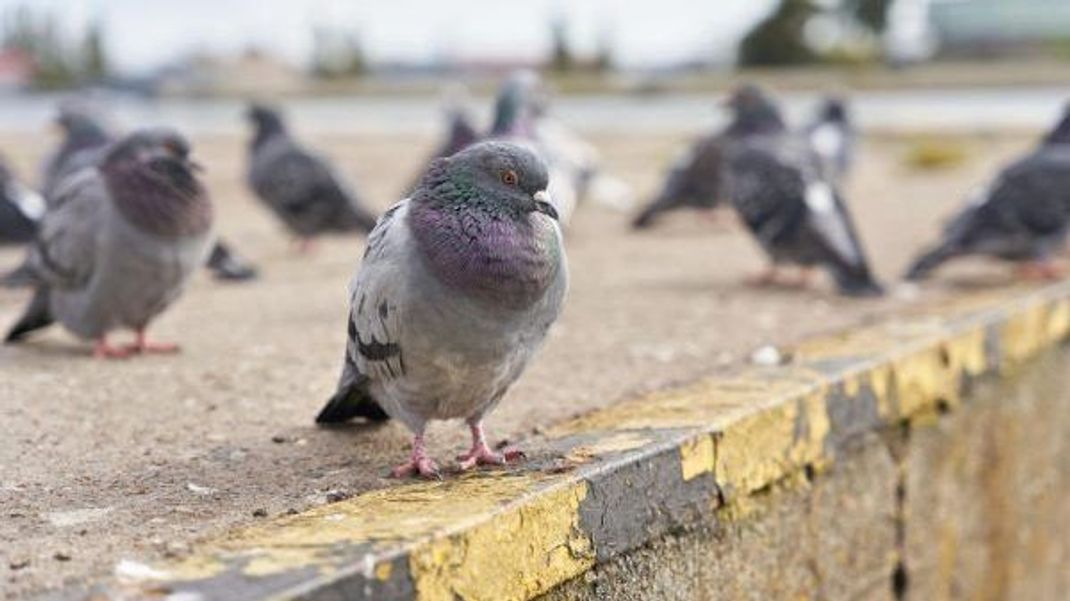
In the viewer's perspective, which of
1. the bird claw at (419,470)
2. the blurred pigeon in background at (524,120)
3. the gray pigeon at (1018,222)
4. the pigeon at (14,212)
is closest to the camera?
the bird claw at (419,470)

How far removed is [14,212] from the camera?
26.1 ft

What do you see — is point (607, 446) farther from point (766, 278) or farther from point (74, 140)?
point (74, 140)

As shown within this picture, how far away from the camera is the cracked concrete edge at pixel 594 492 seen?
92.2 inches

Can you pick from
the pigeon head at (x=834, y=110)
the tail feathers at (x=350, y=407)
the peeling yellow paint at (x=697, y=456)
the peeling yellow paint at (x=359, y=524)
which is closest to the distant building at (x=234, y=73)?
the pigeon head at (x=834, y=110)

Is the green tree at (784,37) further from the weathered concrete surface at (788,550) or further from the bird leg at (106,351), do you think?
the weathered concrete surface at (788,550)

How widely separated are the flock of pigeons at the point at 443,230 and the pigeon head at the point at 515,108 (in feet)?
0.05

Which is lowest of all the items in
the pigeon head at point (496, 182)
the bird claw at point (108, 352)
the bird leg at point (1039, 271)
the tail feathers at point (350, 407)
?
the bird leg at point (1039, 271)

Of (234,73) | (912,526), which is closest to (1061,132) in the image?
(912,526)

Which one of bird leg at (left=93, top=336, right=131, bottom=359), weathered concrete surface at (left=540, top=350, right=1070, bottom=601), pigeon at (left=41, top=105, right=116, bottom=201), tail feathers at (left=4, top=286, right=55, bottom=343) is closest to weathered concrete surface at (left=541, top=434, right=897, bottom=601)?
weathered concrete surface at (left=540, top=350, right=1070, bottom=601)

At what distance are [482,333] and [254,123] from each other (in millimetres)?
6465

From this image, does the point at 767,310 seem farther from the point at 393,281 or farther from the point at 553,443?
the point at 393,281

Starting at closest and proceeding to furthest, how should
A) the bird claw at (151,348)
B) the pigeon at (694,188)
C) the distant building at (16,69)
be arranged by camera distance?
the bird claw at (151,348), the pigeon at (694,188), the distant building at (16,69)

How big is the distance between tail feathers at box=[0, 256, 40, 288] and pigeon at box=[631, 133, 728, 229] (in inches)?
209

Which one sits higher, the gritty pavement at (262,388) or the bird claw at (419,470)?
the bird claw at (419,470)
